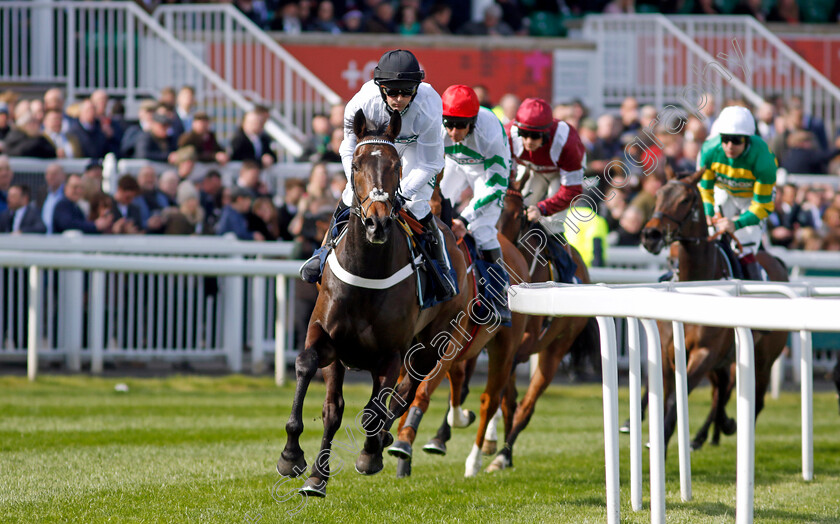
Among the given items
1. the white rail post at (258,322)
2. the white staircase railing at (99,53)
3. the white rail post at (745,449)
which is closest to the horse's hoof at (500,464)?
the white rail post at (745,449)

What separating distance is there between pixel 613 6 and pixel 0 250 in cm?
1127

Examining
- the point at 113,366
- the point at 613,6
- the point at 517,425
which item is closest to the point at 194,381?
the point at 113,366

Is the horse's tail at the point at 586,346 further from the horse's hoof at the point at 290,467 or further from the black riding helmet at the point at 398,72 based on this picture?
the horse's hoof at the point at 290,467

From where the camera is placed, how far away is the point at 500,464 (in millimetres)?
6715

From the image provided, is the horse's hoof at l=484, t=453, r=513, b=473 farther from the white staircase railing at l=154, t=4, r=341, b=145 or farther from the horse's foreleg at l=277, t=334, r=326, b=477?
the white staircase railing at l=154, t=4, r=341, b=145

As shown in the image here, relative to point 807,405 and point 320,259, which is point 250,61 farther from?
point 807,405

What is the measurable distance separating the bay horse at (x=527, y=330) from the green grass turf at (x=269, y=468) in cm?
23

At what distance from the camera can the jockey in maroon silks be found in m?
7.16

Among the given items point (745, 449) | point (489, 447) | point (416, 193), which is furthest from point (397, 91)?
point (489, 447)

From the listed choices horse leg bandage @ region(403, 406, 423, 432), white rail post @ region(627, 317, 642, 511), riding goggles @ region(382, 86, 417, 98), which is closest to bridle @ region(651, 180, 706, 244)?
horse leg bandage @ region(403, 406, 423, 432)

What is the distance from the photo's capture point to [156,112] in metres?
12.1

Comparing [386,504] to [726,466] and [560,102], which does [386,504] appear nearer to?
[726,466]

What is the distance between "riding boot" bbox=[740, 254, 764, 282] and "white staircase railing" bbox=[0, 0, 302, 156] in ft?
23.5

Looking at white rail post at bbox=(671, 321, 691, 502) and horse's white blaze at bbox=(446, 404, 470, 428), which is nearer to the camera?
white rail post at bbox=(671, 321, 691, 502)
